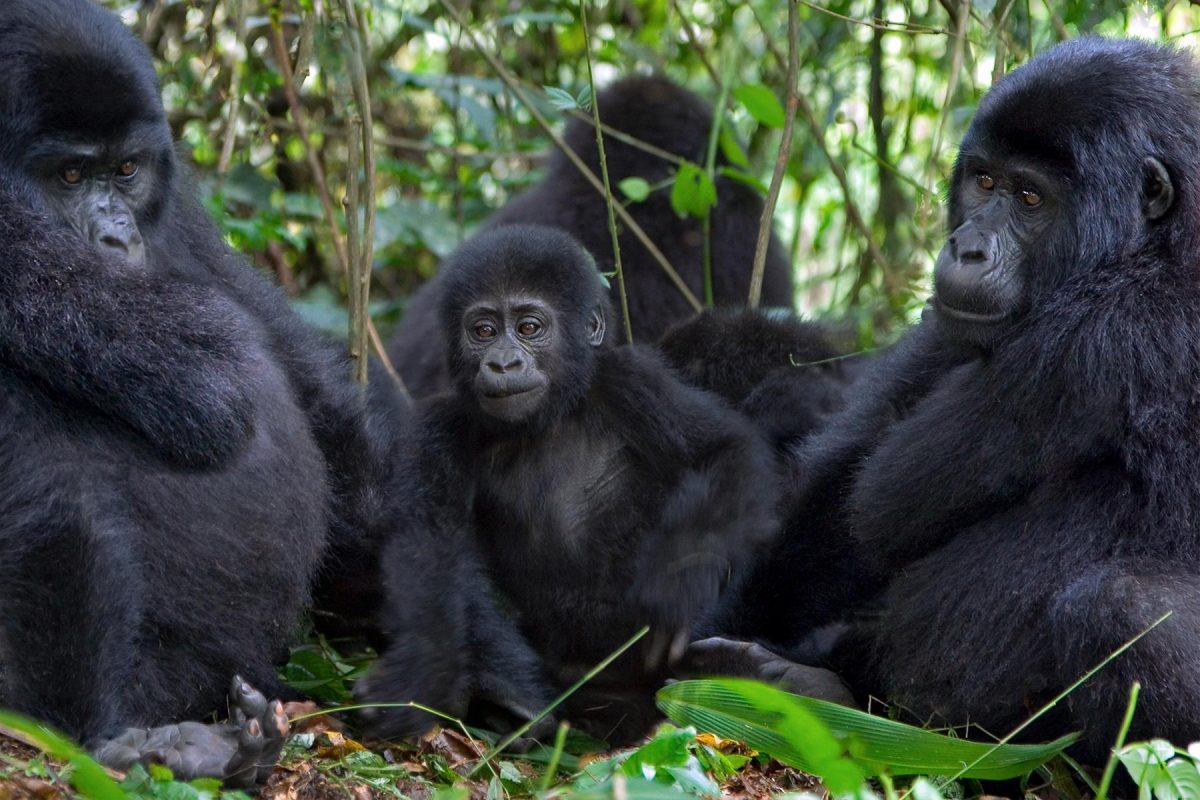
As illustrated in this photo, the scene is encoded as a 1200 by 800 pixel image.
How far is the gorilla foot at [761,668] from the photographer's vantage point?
11.3 ft

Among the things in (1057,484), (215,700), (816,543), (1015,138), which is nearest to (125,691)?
(215,700)

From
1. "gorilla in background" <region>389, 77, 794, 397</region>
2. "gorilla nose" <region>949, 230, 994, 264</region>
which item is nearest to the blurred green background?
"gorilla in background" <region>389, 77, 794, 397</region>

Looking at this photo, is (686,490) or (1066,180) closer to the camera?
(1066,180)

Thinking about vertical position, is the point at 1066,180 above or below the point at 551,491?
above

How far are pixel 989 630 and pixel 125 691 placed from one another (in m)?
1.82

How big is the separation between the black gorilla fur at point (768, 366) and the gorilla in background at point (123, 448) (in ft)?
4.92

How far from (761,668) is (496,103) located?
11.4 ft

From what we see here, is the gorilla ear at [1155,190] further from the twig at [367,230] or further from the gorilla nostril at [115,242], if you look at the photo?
the gorilla nostril at [115,242]

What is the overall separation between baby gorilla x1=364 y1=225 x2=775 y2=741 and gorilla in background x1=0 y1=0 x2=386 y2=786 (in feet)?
1.49

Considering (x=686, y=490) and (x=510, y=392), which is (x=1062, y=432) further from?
(x=510, y=392)

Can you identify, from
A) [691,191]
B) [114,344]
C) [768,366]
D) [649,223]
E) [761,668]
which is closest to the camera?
[114,344]

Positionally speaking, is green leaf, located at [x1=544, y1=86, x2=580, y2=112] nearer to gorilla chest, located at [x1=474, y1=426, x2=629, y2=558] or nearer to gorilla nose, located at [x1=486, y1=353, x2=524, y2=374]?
gorilla nose, located at [x1=486, y1=353, x2=524, y2=374]

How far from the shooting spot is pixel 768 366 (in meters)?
4.60

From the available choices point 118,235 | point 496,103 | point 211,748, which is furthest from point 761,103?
point 211,748
